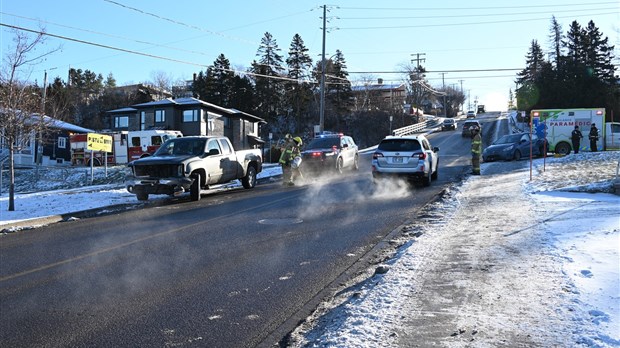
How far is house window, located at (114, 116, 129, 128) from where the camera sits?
53531mm

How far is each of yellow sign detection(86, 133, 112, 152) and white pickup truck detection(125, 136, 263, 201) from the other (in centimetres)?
639

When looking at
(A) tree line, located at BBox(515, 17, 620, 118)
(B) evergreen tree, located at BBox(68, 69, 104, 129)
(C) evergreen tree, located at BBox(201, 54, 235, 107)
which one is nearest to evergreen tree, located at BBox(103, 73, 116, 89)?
(B) evergreen tree, located at BBox(68, 69, 104, 129)

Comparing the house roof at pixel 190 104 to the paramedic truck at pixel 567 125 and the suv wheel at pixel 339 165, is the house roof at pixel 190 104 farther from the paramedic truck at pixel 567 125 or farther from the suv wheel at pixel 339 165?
the paramedic truck at pixel 567 125

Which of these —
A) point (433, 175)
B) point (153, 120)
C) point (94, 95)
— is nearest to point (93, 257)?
point (433, 175)

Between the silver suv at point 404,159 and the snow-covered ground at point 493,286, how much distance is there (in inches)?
208

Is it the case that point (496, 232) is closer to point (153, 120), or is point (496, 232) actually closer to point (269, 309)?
point (269, 309)

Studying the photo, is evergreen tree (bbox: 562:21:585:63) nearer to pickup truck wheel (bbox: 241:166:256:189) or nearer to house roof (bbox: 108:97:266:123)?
house roof (bbox: 108:97:266:123)

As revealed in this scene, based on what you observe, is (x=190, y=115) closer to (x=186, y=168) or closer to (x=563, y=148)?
(x=563, y=148)

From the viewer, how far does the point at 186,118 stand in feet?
163

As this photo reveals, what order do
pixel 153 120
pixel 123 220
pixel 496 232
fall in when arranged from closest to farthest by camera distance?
pixel 496 232 → pixel 123 220 → pixel 153 120

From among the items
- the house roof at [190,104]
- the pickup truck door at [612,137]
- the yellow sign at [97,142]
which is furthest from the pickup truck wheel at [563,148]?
the house roof at [190,104]

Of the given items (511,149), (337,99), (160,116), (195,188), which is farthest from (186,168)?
(337,99)

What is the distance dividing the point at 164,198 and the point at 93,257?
8158 millimetres

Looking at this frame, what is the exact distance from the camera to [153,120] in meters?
50.0
